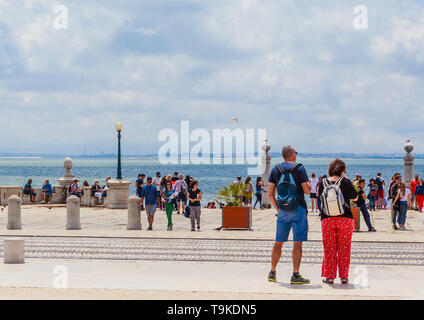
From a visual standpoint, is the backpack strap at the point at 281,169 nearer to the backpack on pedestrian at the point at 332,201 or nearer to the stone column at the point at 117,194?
the backpack on pedestrian at the point at 332,201

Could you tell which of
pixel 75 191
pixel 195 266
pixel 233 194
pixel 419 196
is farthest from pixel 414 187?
pixel 195 266

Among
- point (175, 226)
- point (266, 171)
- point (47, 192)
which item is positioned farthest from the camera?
point (47, 192)

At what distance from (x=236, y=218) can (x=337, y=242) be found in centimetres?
942

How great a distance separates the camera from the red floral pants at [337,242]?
971 cm

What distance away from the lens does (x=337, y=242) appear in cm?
979

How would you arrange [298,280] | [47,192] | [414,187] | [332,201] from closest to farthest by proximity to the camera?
[332,201] → [298,280] → [414,187] → [47,192]

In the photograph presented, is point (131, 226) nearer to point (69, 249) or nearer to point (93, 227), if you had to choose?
point (93, 227)

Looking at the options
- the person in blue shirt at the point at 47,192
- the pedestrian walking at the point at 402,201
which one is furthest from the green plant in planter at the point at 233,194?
the person in blue shirt at the point at 47,192

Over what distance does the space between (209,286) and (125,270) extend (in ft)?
6.98

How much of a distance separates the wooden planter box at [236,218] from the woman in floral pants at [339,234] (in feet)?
30.2

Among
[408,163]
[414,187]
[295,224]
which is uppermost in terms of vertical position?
[408,163]

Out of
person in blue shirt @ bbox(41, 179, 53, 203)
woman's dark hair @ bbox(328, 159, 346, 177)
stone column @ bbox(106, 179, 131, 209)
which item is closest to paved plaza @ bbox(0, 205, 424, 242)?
stone column @ bbox(106, 179, 131, 209)

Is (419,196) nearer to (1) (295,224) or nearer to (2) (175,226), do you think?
(2) (175,226)

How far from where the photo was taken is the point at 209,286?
9.66m
